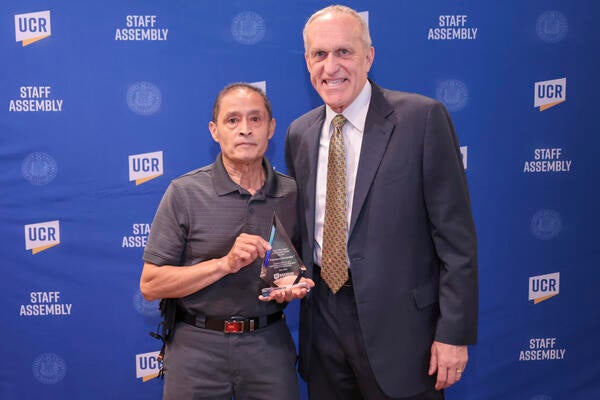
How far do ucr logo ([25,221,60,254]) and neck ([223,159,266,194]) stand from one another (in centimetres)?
168

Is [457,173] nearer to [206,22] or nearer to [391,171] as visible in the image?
[391,171]

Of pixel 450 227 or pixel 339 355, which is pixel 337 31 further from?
pixel 339 355

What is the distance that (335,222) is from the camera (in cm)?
204

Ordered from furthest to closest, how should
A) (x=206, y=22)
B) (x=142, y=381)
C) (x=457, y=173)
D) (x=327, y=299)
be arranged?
(x=142, y=381)
(x=206, y=22)
(x=327, y=299)
(x=457, y=173)

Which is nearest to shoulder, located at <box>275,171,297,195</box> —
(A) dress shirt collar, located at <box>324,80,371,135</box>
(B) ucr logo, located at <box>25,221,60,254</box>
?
(A) dress shirt collar, located at <box>324,80,371,135</box>

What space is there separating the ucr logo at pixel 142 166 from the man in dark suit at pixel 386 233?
143cm

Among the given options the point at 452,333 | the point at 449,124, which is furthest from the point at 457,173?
the point at 452,333

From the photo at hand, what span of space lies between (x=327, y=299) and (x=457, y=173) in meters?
0.73

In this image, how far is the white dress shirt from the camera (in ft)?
6.77

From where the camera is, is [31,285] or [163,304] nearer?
[163,304]

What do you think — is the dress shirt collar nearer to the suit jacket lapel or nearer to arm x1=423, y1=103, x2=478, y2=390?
the suit jacket lapel

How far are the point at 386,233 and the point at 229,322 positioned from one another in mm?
709

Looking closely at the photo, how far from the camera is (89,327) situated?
3.31m

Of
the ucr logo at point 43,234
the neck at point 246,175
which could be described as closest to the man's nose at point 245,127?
the neck at point 246,175
